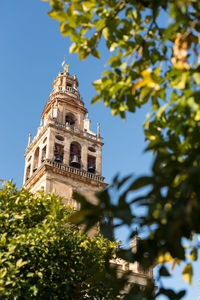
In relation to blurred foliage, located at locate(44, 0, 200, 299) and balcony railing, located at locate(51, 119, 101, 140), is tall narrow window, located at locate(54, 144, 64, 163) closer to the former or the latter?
balcony railing, located at locate(51, 119, 101, 140)

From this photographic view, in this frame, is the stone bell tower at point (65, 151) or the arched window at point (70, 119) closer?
the stone bell tower at point (65, 151)

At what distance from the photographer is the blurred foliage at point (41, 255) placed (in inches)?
448

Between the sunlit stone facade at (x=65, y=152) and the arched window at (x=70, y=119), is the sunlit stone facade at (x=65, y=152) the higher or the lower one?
the lower one

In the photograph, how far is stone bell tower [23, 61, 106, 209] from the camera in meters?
35.6

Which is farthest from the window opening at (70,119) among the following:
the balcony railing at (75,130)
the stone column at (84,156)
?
the stone column at (84,156)

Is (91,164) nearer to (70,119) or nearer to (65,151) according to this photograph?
(65,151)

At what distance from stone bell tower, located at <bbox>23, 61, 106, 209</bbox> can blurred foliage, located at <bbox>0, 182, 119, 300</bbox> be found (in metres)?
18.6

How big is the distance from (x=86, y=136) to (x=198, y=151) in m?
37.8

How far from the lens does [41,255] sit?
13086 millimetres

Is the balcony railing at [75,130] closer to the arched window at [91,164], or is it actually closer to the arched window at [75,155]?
the arched window at [75,155]

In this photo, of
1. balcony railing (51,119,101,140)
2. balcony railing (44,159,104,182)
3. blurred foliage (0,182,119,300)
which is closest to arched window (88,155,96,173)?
balcony railing (44,159,104,182)

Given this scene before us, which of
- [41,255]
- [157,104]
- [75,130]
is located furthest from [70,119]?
[157,104]

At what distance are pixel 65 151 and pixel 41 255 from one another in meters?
25.8

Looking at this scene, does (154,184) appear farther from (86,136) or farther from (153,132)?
(86,136)
